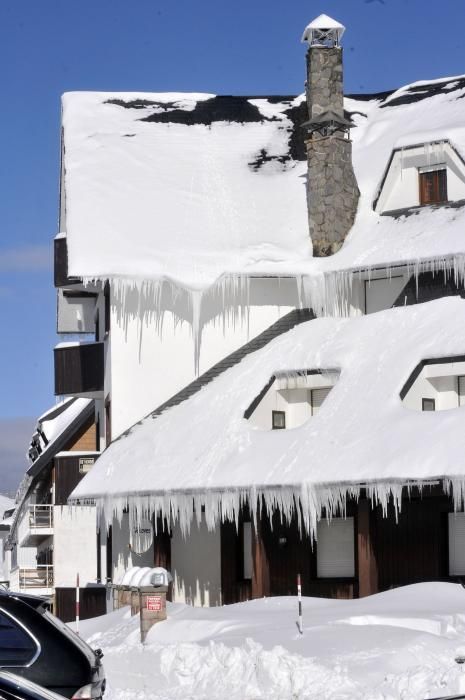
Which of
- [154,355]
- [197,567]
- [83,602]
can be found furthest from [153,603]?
[83,602]

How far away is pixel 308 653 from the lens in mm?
18375

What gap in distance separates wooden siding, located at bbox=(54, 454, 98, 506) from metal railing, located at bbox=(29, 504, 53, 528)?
17.6ft

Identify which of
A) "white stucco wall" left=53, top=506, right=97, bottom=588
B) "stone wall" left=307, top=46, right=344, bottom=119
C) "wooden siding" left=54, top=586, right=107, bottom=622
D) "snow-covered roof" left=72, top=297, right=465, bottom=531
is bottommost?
"wooden siding" left=54, top=586, right=107, bottom=622

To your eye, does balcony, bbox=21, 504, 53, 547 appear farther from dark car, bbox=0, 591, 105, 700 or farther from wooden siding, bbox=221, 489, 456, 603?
dark car, bbox=0, 591, 105, 700

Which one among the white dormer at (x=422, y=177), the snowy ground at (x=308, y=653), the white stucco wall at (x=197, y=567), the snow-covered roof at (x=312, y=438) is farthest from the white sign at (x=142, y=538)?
the white dormer at (x=422, y=177)

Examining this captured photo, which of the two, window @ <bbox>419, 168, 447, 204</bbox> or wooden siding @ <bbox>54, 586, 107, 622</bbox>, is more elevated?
window @ <bbox>419, 168, 447, 204</bbox>

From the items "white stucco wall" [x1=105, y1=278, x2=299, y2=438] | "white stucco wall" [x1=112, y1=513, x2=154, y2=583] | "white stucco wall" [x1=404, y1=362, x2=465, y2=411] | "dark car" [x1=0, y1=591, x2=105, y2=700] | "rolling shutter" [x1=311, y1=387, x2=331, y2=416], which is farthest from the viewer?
"white stucco wall" [x1=105, y1=278, x2=299, y2=438]

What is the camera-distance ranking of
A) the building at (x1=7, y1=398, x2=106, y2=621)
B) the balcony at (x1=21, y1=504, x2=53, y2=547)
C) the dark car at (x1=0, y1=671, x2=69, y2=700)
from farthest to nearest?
the balcony at (x1=21, y1=504, x2=53, y2=547) → the building at (x1=7, y1=398, x2=106, y2=621) → the dark car at (x1=0, y1=671, x2=69, y2=700)

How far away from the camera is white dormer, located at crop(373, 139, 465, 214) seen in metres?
32.5

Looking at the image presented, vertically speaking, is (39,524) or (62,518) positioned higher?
(62,518)

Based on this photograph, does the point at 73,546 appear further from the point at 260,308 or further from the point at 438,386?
the point at 438,386

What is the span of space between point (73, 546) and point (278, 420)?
1606 cm

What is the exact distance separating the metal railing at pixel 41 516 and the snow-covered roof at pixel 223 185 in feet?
55.9

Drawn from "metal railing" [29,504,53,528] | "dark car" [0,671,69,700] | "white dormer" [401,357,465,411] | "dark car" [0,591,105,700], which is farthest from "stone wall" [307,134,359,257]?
"dark car" [0,671,69,700]
